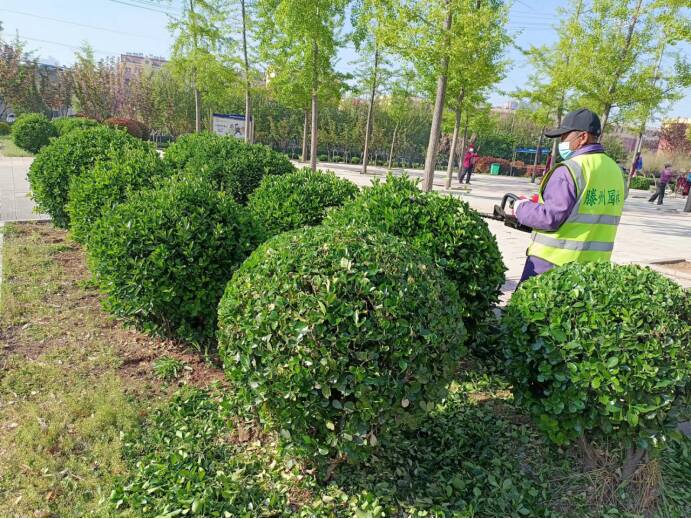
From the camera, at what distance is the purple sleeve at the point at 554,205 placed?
10.0ft

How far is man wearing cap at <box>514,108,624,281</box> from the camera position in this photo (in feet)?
10.0

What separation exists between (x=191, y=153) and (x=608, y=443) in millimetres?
7707

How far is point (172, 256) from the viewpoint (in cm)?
346

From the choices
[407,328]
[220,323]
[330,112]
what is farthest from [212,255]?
[330,112]

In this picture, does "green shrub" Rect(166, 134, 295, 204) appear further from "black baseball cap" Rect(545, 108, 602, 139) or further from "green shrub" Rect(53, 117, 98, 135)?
"green shrub" Rect(53, 117, 98, 135)

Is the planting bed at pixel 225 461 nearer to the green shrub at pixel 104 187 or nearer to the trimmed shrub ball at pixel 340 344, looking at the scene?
the trimmed shrub ball at pixel 340 344

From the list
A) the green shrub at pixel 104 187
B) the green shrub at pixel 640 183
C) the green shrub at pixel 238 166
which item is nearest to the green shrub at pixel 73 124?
the green shrub at pixel 238 166

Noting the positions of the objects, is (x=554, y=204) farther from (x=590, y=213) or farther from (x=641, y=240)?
(x=641, y=240)

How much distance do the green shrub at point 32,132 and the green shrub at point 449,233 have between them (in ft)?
69.2

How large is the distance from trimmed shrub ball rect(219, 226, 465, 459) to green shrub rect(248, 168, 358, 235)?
7.38 ft

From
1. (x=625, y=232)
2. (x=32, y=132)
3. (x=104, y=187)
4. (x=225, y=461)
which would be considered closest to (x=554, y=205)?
(x=225, y=461)

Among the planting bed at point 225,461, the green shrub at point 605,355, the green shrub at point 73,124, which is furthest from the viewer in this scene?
the green shrub at point 73,124

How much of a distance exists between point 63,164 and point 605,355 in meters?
7.16

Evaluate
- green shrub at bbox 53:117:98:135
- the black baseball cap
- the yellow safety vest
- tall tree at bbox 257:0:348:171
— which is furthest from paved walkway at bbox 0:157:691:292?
tall tree at bbox 257:0:348:171
